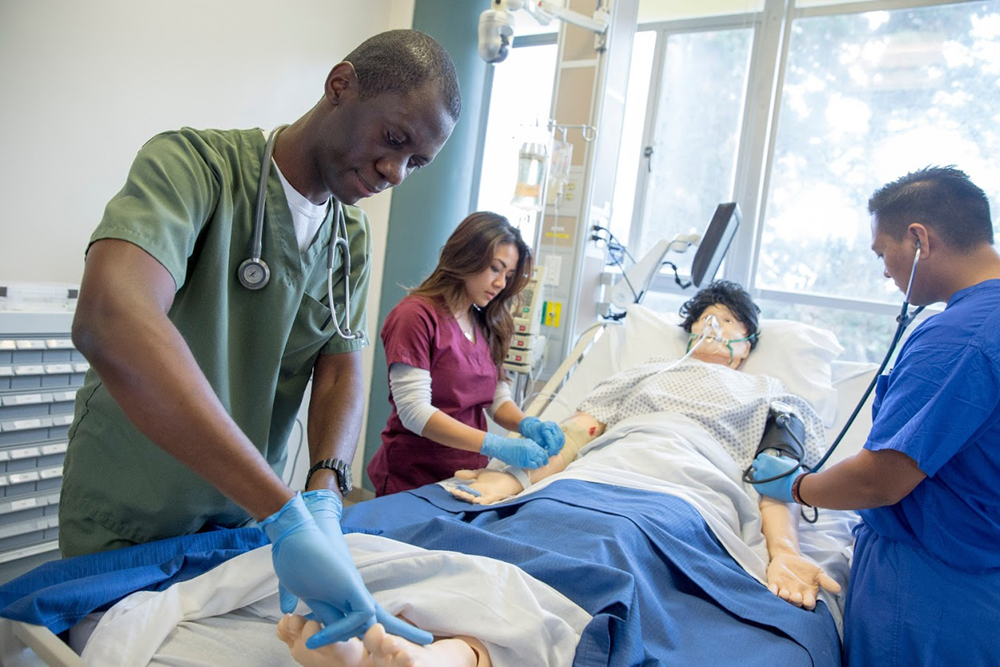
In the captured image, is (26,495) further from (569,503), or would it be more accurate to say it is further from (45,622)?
(569,503)

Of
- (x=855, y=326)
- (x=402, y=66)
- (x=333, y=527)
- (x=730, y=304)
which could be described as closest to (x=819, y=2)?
(x=855, y=326)

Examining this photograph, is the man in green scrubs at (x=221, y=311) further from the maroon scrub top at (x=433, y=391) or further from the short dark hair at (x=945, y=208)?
the short dark hair at (x=945, y=208)

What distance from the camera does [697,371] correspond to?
2334mm

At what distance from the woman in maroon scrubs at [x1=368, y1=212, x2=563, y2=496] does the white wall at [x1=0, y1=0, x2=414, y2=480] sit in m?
1.35

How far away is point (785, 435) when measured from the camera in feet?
6.80

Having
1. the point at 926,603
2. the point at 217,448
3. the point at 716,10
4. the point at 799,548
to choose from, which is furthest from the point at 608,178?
the point at 217,448

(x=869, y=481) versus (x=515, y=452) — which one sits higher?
(x=869, y=481)

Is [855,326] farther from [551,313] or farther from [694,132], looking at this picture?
[551,313]

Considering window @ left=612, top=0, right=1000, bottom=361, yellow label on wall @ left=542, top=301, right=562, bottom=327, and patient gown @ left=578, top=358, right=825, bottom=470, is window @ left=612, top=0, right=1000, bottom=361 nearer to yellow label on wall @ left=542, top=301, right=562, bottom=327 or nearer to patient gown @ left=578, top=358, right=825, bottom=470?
yellow label on wall @ left=542, top=301, right=562, bottom=327

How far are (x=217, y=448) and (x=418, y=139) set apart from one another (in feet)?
1.61

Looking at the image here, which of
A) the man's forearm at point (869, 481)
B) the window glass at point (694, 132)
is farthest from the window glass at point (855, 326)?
the man's forearm at point (869, 481)

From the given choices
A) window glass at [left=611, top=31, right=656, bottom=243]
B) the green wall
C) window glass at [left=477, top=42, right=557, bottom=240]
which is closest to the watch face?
the green wall

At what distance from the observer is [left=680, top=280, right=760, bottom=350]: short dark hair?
2.56 metres

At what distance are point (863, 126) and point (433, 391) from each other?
235cm
